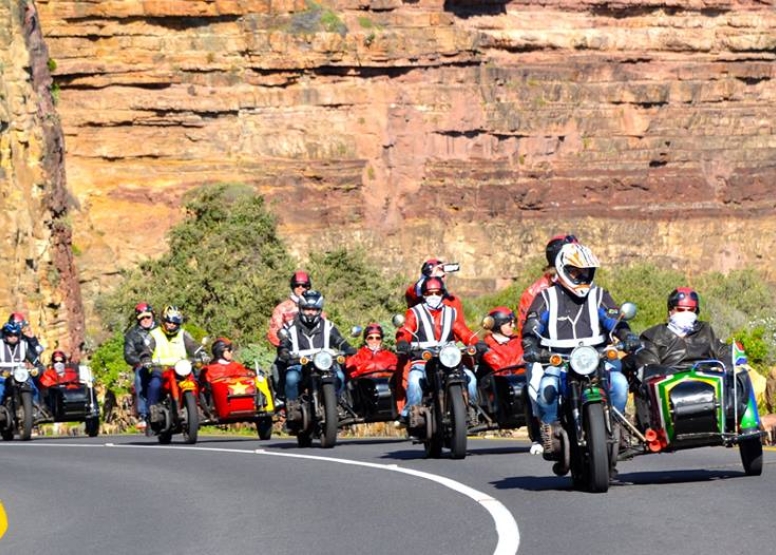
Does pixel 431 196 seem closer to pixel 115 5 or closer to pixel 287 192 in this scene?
pixel 287 192

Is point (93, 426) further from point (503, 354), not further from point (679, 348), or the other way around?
point (679, 348)

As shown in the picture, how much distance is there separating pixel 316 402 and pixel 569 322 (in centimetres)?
787

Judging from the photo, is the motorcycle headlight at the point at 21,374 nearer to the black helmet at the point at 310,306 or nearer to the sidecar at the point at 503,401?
the black helmet at the point at 310,306

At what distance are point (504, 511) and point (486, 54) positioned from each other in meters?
111

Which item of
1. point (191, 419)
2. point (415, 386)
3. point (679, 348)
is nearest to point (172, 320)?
point (191, 419)

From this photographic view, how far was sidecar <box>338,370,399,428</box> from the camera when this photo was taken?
77.4ft

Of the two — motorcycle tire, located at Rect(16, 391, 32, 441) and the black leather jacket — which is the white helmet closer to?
the black leather jacket

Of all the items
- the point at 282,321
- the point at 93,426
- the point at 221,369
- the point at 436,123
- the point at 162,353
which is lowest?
the point at 93,426

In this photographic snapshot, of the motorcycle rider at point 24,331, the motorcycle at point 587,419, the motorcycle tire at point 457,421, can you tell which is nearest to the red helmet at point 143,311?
the motorcycle rider at point 24,331

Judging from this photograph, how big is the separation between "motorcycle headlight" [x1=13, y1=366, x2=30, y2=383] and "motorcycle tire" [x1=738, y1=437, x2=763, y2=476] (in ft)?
51.0

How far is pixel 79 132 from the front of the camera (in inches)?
4424

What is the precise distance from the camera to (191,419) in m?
25.3

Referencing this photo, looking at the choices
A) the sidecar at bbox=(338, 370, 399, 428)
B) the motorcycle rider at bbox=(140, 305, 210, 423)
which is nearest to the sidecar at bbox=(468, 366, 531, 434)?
the sidecar at bbox=(338, 370, 399, 428)

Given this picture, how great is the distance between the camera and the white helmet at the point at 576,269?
1563 cm
